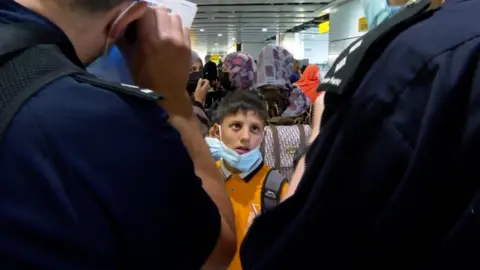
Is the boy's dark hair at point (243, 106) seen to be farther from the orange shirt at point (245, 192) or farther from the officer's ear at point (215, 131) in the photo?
the orange shirt at point (245, 192)

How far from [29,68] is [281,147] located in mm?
2101

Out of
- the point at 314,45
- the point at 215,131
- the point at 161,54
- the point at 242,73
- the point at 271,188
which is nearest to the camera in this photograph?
the point at 161,54

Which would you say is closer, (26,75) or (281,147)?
(26,75)

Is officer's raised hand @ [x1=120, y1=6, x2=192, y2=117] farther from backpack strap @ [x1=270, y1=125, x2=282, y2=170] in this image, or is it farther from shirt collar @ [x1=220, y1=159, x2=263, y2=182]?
backpack strap @ [x1=270, y1=125, x2=282, y2=170]

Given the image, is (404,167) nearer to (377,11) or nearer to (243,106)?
(377,11)

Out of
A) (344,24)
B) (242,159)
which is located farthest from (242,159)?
(344,24)

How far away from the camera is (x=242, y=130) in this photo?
2.48 meters

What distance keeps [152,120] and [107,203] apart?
0.40 ft

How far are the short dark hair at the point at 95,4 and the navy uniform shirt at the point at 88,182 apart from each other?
0.05 meters

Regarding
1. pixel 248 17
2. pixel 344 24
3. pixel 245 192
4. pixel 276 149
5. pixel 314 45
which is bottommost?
pixel 245 192

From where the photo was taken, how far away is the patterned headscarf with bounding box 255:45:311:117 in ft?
11.2

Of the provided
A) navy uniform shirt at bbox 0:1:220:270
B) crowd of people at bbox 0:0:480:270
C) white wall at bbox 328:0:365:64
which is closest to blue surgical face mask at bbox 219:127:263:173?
crowd of people at bbox 0:0:480:270

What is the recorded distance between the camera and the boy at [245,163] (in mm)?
2109

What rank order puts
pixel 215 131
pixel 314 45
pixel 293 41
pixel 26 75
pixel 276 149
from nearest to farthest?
pixel 26 75 → pixel 276 149 → pixel 215 131 → pixel 314 45 → pixel 293 41
